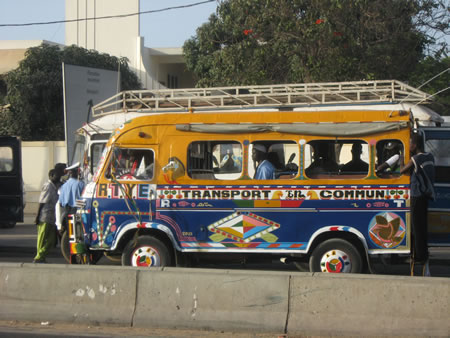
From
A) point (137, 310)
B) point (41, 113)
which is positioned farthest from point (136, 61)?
point (137, 310)

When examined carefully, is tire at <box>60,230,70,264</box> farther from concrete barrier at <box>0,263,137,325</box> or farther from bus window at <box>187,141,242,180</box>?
concrete barrier at <box>0,263,137,325</box>

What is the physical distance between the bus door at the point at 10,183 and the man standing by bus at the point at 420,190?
28.8 ft

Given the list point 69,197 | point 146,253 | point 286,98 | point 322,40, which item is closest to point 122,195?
point 146,253

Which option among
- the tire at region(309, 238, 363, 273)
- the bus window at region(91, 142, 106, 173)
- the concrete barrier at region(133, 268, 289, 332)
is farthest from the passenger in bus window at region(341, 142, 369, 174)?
the bus window at region(91, 142, 106, 173)

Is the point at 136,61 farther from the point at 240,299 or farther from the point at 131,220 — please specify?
the point at 240,299

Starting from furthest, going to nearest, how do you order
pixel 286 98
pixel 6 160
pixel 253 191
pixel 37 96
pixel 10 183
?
1. pixel 37 96
2. pixel 6 160
3. pixel 10 183
4. pixel 286 98
5. pixel 253 191

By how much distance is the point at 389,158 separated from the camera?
8797 millimetres

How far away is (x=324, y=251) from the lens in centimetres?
886

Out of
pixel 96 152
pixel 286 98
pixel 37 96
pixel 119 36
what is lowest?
pixel 96 152

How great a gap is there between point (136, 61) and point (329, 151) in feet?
104

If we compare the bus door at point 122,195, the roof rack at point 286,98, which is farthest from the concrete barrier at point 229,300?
the roof rack at point 286,98

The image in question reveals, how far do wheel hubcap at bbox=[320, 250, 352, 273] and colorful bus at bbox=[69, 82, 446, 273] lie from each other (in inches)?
0.8

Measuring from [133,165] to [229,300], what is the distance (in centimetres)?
315

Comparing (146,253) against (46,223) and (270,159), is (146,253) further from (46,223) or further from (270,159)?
(46,223)
